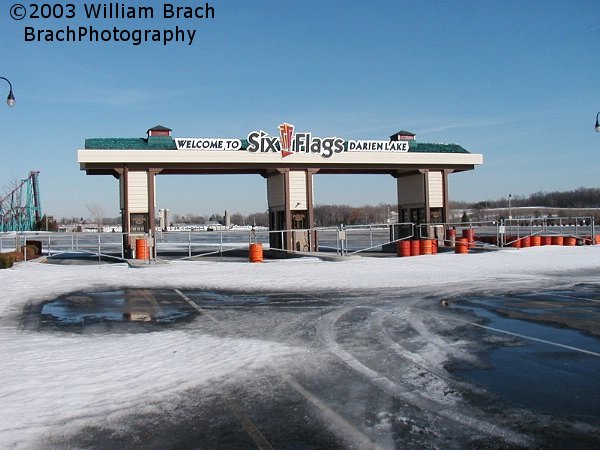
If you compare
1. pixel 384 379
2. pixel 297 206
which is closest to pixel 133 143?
pixel 297 206

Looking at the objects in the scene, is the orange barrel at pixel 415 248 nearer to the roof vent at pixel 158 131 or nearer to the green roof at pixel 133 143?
the green roof at pixel 133 143

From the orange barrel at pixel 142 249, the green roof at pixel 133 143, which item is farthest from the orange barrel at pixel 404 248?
the orange barrel at pixel 142 249

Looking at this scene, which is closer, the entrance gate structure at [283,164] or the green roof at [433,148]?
the entrance gate structure at [283,164]

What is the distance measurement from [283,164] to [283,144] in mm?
1282

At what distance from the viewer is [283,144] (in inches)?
1347

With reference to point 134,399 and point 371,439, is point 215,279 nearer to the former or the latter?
point 134,399

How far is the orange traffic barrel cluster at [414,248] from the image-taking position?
28.7 m

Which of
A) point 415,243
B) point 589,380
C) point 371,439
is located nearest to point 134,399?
point 371,439

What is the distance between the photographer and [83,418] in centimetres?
556

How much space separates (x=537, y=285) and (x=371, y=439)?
13422 mm

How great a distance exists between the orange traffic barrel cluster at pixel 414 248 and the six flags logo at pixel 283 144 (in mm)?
9090

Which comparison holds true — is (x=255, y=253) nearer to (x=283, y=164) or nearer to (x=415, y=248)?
(x=415, y=248)

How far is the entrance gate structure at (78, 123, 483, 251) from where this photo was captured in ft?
106

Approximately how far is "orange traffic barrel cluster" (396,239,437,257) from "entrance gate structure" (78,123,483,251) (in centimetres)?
620
